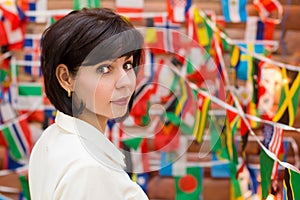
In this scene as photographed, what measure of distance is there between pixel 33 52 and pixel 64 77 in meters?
1.56

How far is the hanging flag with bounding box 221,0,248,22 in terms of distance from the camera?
2.32 m

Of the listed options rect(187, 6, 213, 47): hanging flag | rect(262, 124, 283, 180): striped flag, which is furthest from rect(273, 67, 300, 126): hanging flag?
rect(187, 6, 213, 47): hanging flag

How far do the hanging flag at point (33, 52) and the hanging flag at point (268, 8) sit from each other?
1.00m

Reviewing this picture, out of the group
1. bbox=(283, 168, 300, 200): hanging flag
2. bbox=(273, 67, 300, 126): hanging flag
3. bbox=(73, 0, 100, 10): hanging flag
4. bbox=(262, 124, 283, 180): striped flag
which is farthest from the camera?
bbox=(73, 0, 100, 10): hanging flag

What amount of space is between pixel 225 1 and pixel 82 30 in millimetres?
1491

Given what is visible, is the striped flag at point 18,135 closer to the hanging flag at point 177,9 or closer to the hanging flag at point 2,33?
the hanging flag at point 2,33

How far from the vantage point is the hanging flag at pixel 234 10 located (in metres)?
2.32

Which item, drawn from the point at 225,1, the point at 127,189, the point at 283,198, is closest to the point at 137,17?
the point at 225,1

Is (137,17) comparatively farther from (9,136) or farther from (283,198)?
(283,198)

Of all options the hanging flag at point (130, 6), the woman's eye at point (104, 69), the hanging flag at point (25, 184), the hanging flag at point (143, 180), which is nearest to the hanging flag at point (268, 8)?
the hanging flag at point (130, 6)

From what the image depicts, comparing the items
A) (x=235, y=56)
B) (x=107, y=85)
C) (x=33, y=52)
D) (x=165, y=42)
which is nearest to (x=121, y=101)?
(x=107, y=85)

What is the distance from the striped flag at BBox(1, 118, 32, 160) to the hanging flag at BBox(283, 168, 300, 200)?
161 centimetres

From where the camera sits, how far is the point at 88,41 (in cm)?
92

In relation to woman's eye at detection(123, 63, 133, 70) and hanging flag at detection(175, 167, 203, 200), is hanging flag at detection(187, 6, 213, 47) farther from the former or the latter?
woman's eye at detection(123, 63, 133, 70)
